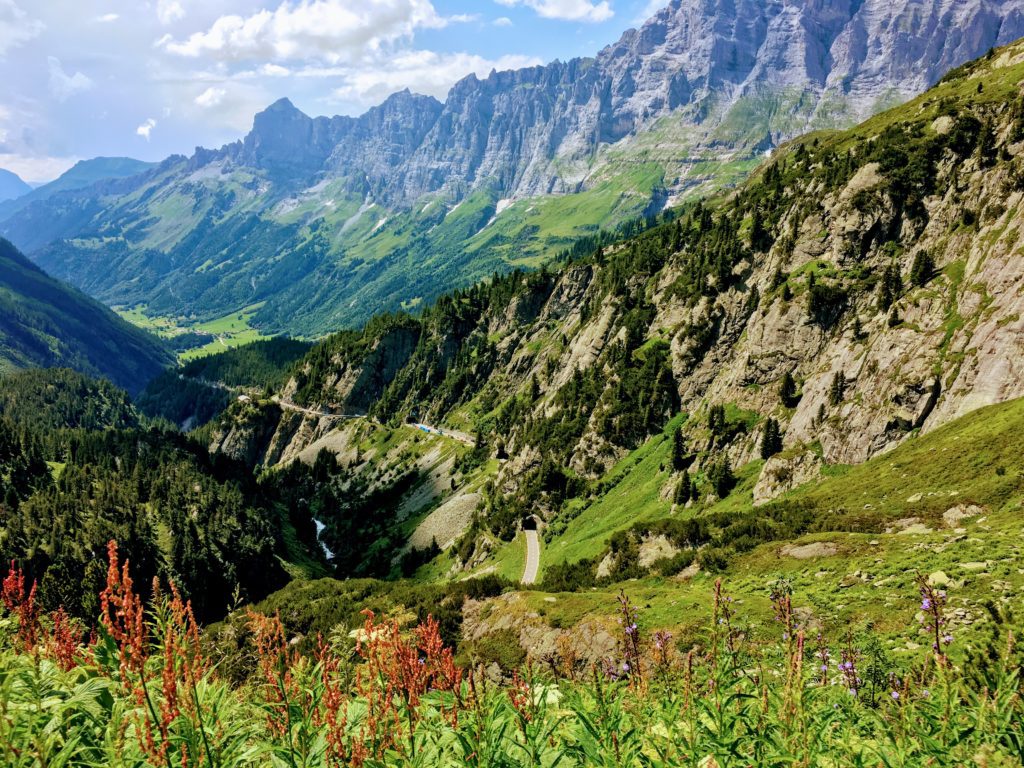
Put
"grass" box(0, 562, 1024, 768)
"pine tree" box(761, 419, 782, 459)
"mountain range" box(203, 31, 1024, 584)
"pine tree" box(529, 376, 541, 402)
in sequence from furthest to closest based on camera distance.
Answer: "pine tree" box(529, 376, 541, 402) → "pine tree" box(761, 419, 782, 459) → "mountain range" box(203, 31, 1024, 584) → "grass" box(0, 562, 1024, 768)

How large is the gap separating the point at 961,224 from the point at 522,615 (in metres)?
76.6

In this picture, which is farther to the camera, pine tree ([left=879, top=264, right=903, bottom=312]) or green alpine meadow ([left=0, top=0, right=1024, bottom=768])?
pine tree ([left=879, top=264, right=903, bottom=312])

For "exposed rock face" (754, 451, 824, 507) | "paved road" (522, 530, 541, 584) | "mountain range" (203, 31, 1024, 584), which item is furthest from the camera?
"paved road" (522, 530, 541, 584)

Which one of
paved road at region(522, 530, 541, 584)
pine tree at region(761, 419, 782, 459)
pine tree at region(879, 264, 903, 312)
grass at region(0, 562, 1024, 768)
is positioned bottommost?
paved road at region(522, 530, 541, 584)

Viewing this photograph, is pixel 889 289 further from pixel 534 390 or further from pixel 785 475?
pixel 534 390

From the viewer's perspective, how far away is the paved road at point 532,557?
84.5 m

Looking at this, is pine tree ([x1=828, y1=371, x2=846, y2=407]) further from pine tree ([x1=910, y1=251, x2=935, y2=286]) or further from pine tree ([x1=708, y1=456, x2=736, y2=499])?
pine tree ([x1=910, y1=251, x2=935, y2=286])

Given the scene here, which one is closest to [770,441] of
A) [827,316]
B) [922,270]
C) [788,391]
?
[788,391]

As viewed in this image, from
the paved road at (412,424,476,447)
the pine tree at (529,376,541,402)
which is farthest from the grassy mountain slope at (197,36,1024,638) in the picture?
the paved road at (412,424,476,447)

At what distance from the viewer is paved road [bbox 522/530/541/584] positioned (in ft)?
277

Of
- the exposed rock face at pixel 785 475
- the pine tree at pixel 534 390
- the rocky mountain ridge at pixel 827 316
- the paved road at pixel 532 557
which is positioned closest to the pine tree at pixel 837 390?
the rocky mountain ridge at pixel 827 316

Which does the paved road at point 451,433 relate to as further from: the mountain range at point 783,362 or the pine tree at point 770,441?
the pine tree at point 770,441

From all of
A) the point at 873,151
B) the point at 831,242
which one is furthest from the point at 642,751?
the point at 873,151

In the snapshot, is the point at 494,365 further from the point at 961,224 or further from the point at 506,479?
the point at 961,224
